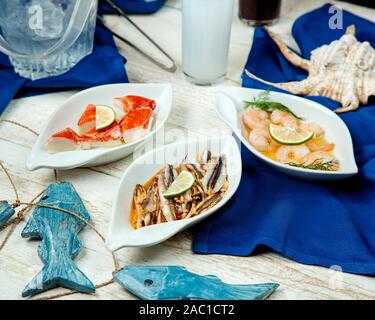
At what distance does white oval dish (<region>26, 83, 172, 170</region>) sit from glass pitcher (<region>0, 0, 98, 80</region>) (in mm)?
164

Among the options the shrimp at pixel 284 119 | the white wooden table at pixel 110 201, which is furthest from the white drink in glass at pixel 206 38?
the shrimp at pixel 284 119

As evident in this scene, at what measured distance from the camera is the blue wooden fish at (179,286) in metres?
1.01

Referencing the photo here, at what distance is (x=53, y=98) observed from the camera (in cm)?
158

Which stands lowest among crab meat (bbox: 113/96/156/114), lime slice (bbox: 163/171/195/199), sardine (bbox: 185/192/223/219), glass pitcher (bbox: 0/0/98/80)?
sardine (bbox: 185/192/223/219)

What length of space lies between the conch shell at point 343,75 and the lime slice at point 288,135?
17cm

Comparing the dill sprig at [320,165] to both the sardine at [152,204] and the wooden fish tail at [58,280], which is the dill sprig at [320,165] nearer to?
the sardine at [152,204]

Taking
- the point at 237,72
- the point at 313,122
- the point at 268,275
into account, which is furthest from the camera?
the point at 237,72

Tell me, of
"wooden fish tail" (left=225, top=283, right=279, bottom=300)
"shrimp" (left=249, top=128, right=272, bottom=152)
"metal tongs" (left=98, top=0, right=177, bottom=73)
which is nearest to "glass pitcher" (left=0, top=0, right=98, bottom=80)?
"metal tongs" (left=98, top=0, right=177, bottom=73)

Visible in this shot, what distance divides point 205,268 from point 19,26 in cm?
80

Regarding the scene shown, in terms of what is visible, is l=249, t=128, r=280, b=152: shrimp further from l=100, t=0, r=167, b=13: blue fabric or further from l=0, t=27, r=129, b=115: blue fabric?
l=100, t=0, r=167, b=13: blue fabric

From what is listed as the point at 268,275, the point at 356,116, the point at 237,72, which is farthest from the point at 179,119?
the point at 268,275

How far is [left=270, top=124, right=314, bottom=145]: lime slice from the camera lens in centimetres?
135

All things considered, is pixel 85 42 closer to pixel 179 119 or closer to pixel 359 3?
pixel 179 119

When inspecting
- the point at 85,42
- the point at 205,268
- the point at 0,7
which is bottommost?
the point at 205,268
